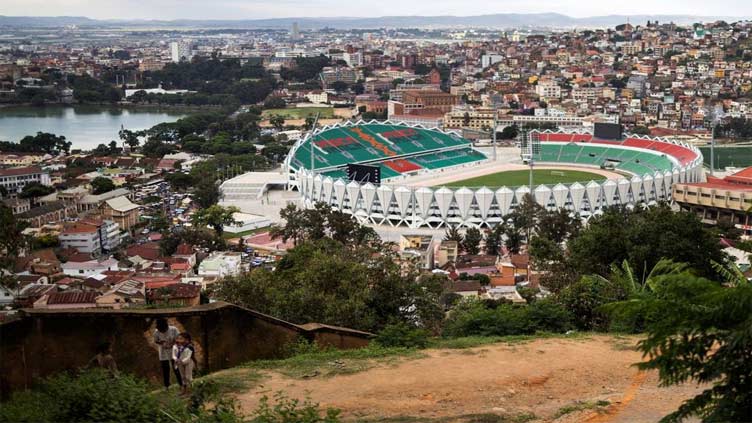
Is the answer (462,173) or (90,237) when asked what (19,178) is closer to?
(90,237)

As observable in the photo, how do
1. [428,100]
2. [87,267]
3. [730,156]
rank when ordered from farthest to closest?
[428,100]
[730,156]
[87,267]

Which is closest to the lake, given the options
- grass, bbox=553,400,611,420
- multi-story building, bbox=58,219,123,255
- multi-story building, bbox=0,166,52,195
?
multi-story building, bbox=0,166,52,195

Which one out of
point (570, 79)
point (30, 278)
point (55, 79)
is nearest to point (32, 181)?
point (30, 278)

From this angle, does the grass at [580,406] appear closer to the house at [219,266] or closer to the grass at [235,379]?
the grass at [235,379]

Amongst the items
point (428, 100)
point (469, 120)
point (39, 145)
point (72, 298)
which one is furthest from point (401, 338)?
point (428, 100)

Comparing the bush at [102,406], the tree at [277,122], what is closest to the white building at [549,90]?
the tree at [277,122]

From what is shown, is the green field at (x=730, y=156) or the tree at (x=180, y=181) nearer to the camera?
the tree at (x=180, y=181)

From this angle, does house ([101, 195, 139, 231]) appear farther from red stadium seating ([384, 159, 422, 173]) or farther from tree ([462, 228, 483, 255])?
red stadium seating ([384, 159, 422, 173])
